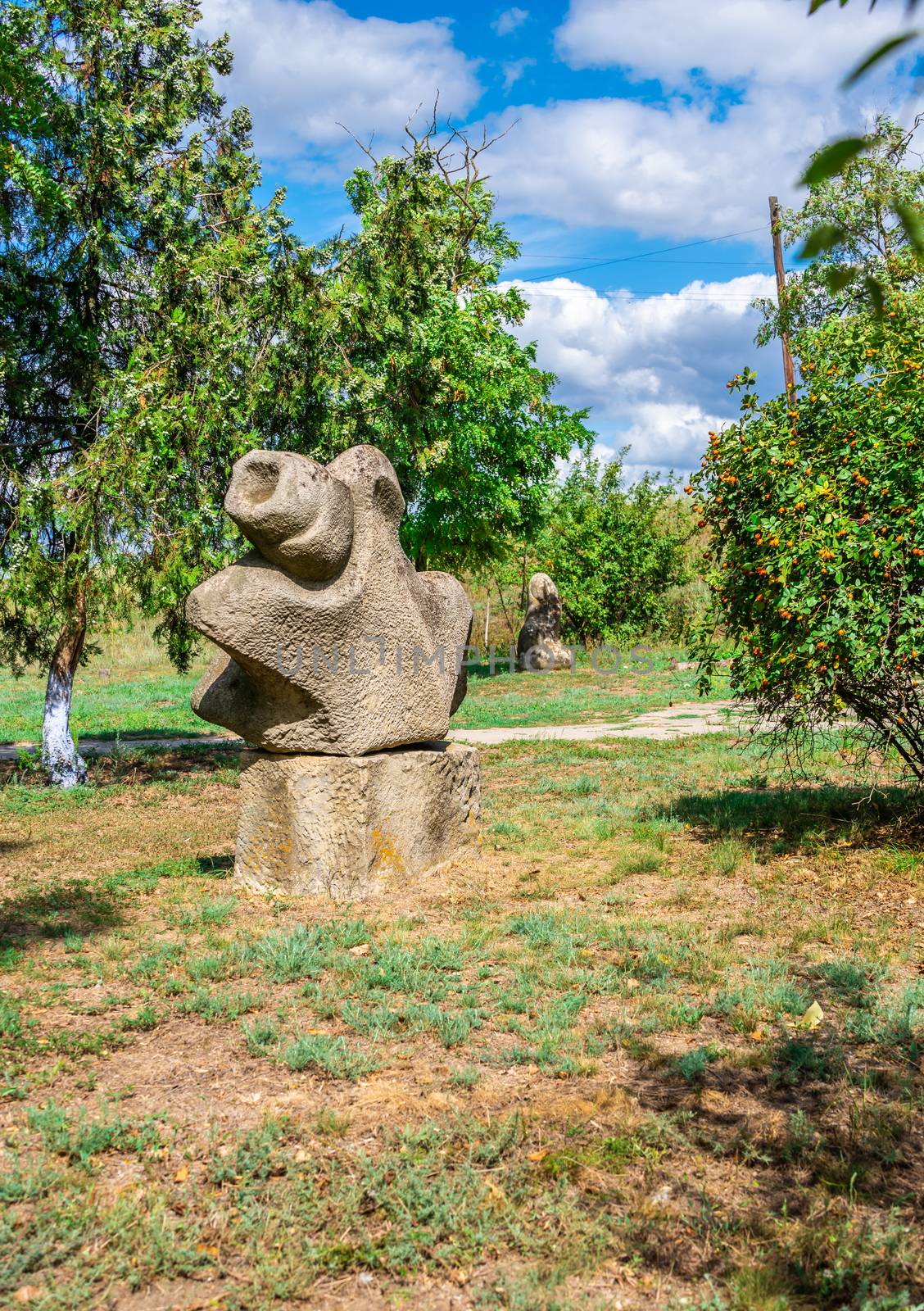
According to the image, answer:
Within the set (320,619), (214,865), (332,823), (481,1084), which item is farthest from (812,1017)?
(214,865)

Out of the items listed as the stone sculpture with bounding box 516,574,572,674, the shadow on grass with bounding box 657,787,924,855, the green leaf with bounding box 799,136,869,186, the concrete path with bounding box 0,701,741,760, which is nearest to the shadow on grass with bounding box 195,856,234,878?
the shadow on grass with bounding box 657,787,924,855

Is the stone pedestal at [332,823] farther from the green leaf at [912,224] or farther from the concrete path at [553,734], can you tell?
the concrete path at [553,734]

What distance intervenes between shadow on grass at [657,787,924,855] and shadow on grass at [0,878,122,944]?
14.3 ft

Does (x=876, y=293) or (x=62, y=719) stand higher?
(x=876, y=293)

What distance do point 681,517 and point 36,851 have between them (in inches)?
1028

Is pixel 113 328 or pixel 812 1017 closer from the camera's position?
pixel 812 1017

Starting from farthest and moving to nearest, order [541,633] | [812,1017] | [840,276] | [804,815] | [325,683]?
[541,633]
[804,815]
[325,683]
[812,1017]
[840,276]

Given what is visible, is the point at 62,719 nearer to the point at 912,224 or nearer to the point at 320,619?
the point at 320,619

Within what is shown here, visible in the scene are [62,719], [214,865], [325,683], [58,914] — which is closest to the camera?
[58,914]

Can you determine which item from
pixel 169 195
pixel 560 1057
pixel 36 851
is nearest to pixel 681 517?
pixel 169 195

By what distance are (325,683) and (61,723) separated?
637 cm

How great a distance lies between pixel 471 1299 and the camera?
2865mm

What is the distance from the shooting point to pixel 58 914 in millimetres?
6398

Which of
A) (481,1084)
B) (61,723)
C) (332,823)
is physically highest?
(61,723)
